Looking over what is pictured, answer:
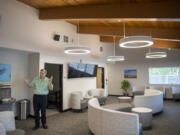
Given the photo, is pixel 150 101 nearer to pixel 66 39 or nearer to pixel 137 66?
pixel 66 39

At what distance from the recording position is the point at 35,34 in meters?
5.04

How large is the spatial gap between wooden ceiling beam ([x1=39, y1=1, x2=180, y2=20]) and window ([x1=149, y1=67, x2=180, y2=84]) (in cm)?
675

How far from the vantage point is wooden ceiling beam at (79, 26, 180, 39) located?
5.54 metres

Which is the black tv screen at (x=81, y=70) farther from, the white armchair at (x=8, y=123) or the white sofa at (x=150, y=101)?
the white armchair at (x=8, y=123)

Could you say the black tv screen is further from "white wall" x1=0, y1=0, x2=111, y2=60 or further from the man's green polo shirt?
the man's green polo shirt

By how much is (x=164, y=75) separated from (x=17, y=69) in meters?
8.40

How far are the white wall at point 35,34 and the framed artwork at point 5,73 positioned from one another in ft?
2.46

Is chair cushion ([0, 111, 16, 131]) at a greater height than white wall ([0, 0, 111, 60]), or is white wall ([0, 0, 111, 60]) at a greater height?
white wall ([0, 0, 111, 60])

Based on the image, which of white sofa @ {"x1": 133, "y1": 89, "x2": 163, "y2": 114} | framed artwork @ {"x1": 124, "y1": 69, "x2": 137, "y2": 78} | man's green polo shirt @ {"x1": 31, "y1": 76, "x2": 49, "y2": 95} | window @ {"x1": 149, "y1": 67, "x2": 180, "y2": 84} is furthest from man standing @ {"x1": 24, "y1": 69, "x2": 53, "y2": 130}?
window @ {"x1": 149, "y1": 67, "x2": 180, "y2": 84}

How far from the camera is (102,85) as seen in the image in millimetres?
10094

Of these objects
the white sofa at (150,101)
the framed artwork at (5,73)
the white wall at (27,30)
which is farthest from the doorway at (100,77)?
the framed artwork at (5,73)

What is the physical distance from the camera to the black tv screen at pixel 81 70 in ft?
21.4

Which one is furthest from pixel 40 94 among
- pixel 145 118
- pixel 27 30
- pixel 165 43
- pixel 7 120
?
pixel 165 43

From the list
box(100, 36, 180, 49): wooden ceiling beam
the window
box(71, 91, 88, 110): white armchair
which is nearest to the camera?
box(71, 91, 88, 110): white armchair
